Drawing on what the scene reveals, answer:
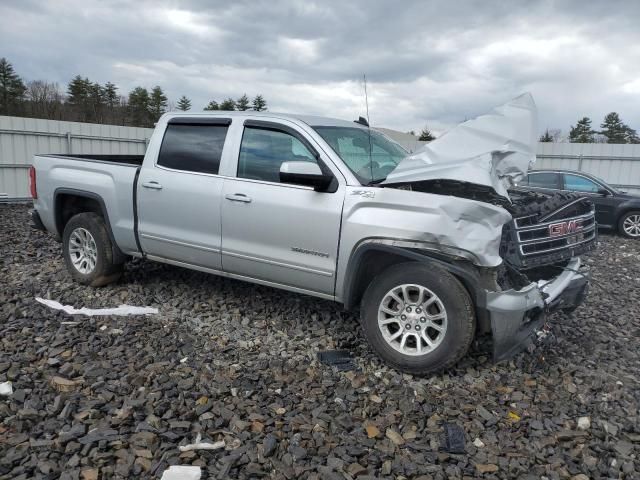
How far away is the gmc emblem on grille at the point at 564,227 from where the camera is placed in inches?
155

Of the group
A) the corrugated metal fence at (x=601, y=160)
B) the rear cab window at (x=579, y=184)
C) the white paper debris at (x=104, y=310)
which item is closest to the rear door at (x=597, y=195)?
the rear cab window at (x=579, y=184)

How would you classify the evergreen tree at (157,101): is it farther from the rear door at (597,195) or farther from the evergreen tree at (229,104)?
the rear door at (597,195)

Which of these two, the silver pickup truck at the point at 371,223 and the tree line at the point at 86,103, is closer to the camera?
the silver pickup truck at the point at 371,223

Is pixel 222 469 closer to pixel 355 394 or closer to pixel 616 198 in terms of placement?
pixel 355 394

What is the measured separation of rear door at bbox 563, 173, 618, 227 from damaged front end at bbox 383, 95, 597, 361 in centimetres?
756

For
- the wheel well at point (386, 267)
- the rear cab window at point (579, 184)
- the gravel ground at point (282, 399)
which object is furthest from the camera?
the rear cab window at point (579, 184)

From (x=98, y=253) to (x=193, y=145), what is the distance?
64.1 inches

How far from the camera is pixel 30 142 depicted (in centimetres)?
1303

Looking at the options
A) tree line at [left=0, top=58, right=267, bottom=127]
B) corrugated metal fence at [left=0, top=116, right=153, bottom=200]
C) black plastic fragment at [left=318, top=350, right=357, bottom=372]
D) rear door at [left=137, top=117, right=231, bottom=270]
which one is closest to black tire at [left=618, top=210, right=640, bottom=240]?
black plastic fragment at [left=318, top=350, right=357, bottom=372]

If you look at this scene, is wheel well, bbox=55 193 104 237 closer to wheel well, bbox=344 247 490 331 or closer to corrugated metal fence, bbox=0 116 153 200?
wheel well, bbox=344 247 490 331

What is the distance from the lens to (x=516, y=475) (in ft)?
8.93

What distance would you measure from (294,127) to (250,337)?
1.84 m

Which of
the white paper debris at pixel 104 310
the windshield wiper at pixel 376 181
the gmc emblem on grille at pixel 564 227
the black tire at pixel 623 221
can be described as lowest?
the white paper debris at pixel 104 310

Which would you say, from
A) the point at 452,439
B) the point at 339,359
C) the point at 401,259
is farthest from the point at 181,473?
the point at 401,259
